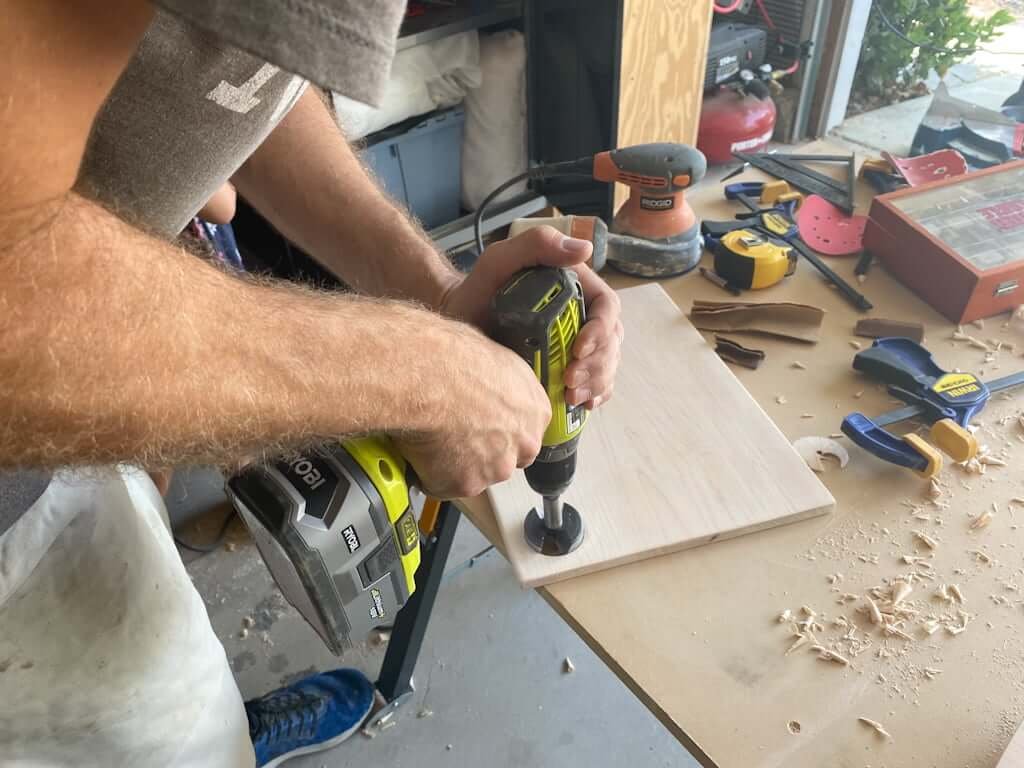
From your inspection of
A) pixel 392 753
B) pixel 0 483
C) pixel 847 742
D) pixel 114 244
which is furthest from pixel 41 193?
pixel 392 753

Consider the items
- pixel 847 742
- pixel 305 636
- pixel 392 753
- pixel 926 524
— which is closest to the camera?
pixel 847 742

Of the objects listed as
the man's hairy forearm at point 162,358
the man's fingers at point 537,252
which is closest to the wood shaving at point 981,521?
the man's fingers at point 537,252

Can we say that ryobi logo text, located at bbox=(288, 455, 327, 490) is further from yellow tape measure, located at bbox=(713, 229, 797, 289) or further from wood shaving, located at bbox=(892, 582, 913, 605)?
yellow tape measure, located at bbox=(713, 229, 797, 289)

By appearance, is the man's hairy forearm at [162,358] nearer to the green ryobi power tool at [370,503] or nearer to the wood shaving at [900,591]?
the green ryobi power tool at [370,503]

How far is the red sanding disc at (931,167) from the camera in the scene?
1.23 meters

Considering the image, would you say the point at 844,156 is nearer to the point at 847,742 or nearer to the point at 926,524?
the point at 926,524

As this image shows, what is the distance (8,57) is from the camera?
0.34 metres

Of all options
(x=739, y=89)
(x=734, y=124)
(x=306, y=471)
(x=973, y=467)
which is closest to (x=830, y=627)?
(x=973, y=467)

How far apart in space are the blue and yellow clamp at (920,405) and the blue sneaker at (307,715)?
38.3 inches

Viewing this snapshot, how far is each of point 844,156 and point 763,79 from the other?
75 centimetres

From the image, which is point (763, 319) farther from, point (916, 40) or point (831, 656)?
point (916, 40)

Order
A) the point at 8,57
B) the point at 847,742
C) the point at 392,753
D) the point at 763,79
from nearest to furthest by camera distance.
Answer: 1. the point at 8,57
2. the point at 847,742
3. the point at 392,753
4. the point at 763,79

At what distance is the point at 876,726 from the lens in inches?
24.5

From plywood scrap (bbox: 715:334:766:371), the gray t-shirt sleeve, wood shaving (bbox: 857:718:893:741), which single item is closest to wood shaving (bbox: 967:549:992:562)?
wood shaving (bbox: 857:718:893:741)
